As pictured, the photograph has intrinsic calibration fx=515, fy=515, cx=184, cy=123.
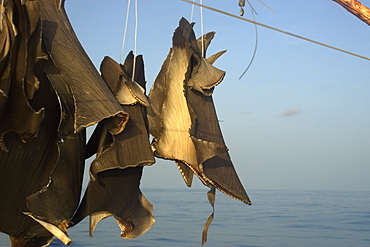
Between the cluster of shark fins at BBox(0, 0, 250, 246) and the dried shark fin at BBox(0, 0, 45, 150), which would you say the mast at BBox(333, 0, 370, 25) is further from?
the dried shark fin at BBox(0, 0, 45, 150)

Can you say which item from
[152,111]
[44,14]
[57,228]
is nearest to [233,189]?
[152,111]

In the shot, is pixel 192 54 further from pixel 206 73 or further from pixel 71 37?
pixel 71 37

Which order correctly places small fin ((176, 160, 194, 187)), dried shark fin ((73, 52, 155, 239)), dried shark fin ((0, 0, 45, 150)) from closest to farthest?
dried shark fin ((0, 0, 45, 150)) → dried shark fin ((73, 52, 155, 239)) → small fin ((176, 160, 194, 187))

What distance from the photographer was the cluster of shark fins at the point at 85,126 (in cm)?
70

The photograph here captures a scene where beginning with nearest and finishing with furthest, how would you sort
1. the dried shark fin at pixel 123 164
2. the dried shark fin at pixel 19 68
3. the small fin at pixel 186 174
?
the dried shark fin at pixel 19 68, the dried shark fin at pixel 123 164, the small fin at pixel 186 174

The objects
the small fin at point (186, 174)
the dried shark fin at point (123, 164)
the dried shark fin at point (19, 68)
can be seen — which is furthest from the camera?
the small fin at point (186, 174)

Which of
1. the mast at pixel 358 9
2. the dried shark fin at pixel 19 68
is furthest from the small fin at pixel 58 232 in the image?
the mast at pixel 358 9

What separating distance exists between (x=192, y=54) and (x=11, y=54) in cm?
32

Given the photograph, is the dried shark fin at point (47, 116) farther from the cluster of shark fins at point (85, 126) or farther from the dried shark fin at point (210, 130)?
the dried shark fin at point (210, 130)

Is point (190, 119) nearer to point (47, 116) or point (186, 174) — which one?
point (186, 174)

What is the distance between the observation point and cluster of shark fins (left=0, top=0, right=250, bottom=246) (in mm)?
699

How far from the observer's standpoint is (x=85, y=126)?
695mm

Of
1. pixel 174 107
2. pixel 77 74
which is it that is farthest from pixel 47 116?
pixel 174 107

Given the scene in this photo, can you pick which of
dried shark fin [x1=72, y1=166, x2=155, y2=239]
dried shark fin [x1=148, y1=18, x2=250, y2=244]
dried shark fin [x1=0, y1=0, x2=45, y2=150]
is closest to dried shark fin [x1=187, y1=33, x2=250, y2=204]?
dried shark fin [x1=148, y1=18, x2=250, y2=244]
